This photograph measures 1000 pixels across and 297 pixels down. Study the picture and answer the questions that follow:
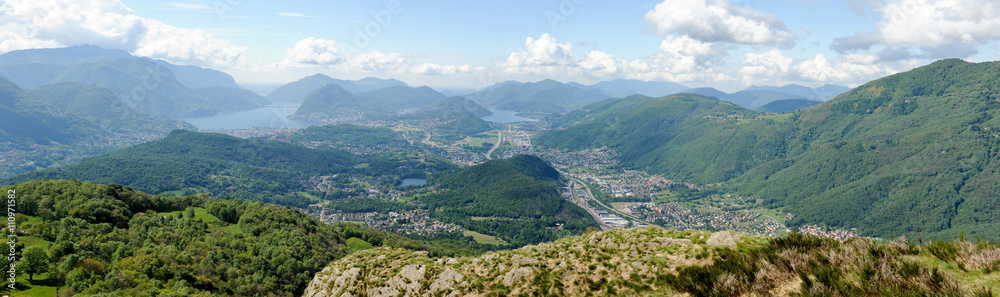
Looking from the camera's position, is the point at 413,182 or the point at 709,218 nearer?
the point at 709,218

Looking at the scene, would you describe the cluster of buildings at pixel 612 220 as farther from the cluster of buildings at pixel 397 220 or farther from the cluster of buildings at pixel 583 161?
the cluster of buildings at pixel 583 161

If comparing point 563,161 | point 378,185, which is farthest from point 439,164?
point 563,161

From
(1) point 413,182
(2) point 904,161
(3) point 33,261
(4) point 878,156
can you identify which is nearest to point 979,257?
(3) point 33,261

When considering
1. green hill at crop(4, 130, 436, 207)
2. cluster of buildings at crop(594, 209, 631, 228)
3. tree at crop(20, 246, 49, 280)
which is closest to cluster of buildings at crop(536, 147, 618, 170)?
green hill at crop(4, 130, 436, 207)

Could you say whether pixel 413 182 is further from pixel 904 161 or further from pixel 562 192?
pixel 904 161

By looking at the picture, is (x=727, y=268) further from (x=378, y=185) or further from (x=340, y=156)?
(x=340, y=156)

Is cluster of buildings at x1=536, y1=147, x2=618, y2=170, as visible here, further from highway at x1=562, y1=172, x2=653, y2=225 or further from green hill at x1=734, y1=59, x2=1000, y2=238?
green hill at x1=734, y1=59, x2=1000, y2=238
